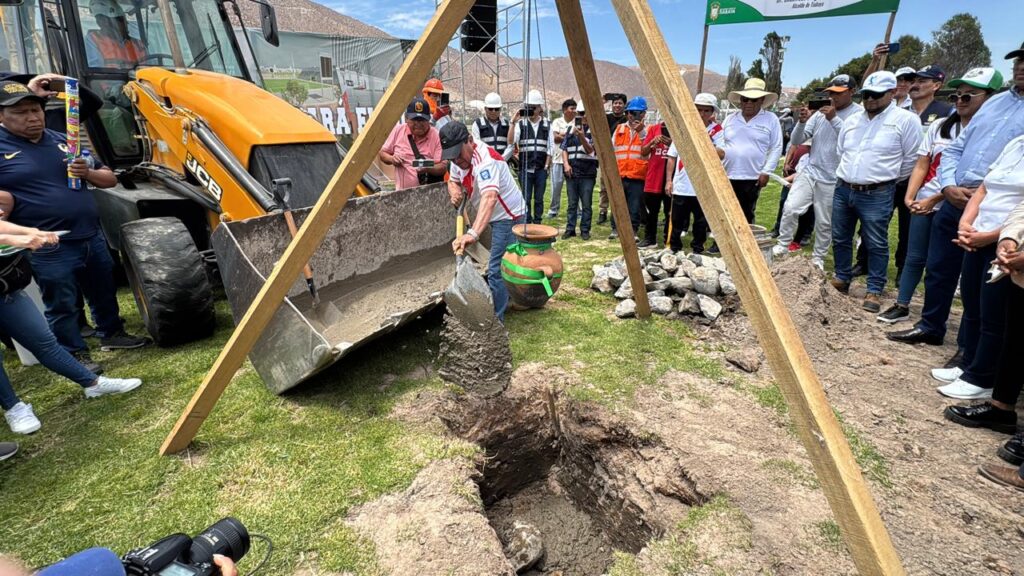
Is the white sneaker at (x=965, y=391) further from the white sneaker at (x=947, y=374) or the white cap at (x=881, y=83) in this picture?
the white cap at (x=881, y=83)

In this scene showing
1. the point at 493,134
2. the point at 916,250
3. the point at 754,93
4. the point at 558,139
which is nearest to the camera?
the point at 916,250

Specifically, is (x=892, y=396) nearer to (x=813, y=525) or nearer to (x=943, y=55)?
(x=813, y=525)

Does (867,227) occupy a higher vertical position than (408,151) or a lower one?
lower

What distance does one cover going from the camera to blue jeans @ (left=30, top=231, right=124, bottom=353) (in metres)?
3.34

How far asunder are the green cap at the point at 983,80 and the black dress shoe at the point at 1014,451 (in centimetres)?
262

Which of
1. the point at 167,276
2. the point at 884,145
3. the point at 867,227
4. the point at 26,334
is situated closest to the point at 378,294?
A: the point at 167,276

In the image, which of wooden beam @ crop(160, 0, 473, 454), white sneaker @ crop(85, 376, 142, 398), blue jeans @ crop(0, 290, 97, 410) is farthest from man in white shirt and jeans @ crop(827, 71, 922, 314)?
blue jeans @ crop(0, 290, 97, 410)

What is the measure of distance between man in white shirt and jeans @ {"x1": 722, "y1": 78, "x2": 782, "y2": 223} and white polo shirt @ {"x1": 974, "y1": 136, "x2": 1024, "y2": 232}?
8.99 ft

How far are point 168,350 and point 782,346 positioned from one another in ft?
14.3

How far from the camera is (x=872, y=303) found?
4.73 metres

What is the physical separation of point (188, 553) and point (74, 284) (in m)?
3.20

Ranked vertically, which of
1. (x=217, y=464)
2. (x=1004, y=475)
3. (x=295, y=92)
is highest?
(x=295, y=92)

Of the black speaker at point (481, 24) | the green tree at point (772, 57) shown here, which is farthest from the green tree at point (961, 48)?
the black speaker at point (481, 24)

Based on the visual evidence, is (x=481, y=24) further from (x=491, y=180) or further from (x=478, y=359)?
(x=478, y=359)
